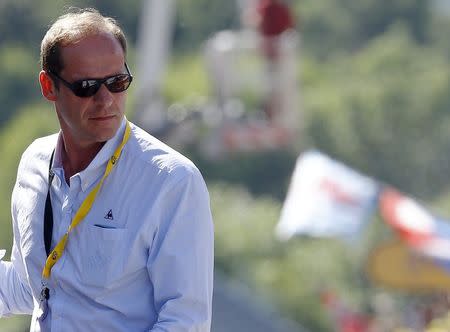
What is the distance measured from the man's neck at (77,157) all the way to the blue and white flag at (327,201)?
23.8ft

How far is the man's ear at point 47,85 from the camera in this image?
2.50 metres

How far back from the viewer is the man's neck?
249 cm

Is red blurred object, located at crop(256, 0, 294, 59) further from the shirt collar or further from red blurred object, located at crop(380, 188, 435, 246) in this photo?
the shirt collar

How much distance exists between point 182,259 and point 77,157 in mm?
295

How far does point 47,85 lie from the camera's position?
8.26 ft

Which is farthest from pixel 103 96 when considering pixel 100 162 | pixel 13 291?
pixel 13 291

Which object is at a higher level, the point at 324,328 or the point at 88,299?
the point at 88,299

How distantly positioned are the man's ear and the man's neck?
84mm

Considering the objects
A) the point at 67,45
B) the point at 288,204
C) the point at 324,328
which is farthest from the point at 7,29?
the point at 67,45

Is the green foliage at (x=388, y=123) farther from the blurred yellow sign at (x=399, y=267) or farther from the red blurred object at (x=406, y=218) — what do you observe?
the red blurred object at (x=406, y=218)

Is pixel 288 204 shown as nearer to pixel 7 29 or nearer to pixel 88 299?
pixel 88 299

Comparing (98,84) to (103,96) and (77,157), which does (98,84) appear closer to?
(103,96)

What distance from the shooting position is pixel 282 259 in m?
32.5

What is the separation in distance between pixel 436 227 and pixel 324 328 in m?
19.9
